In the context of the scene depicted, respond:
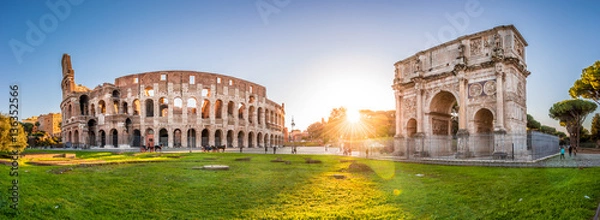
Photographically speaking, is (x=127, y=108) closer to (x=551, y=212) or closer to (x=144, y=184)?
(x=144, y=184)

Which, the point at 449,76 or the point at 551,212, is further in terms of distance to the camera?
the point at 449,76

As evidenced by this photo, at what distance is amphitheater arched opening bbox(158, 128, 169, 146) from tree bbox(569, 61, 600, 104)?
5099 centimetres

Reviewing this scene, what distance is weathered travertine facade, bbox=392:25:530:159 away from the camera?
70.6ft

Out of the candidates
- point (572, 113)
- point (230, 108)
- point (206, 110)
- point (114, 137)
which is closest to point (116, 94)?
point (114, 137)

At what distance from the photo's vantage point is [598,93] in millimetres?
27938

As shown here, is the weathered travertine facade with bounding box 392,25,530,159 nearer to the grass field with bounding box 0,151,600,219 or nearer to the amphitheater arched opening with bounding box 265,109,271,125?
the grass field with bounding box 0,151,600,219

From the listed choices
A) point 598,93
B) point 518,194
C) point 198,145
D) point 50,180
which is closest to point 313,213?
point 518,194

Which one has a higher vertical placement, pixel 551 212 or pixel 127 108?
→ pixel 127 108

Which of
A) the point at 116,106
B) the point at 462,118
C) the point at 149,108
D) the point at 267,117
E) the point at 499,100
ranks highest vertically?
the point at 116,106

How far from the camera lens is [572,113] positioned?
4597 centimetres

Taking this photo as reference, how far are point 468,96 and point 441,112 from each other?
15.5 ft

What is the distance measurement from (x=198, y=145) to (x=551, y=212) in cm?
4826

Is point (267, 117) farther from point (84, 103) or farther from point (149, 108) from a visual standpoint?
point (84, 103)

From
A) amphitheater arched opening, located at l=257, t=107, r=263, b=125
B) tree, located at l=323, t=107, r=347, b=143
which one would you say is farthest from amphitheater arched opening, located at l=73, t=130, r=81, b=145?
tree, located at l=323, t=107, r=347, b=143
